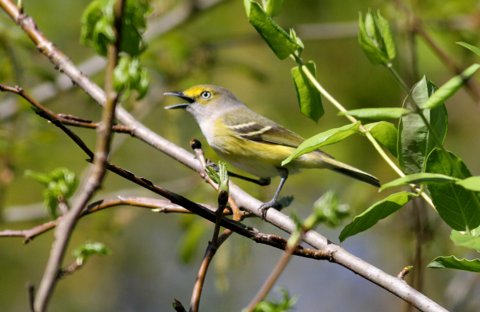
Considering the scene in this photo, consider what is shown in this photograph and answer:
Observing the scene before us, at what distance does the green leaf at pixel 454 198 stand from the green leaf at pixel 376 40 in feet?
0.86

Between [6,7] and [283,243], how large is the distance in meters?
1.37

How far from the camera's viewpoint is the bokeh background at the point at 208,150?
14.9 feet

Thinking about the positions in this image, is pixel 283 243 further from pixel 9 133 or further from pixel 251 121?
pixel 251 121

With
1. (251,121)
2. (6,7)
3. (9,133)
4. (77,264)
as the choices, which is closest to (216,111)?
(251,121)

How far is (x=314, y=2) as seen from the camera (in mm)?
6770

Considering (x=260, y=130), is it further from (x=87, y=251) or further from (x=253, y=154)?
(x=87, y=251)

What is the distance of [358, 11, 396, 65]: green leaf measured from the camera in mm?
1782

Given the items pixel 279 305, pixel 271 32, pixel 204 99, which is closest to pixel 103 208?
pixel 279 305

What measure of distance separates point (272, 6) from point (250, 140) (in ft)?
9.64

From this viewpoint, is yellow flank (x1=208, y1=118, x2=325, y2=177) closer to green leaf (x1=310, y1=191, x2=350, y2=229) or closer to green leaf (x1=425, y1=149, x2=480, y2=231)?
green leaf (x1=425, y1=149, x2=480, y2=231)

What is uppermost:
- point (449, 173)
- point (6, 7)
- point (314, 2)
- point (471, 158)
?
point (314, 2)

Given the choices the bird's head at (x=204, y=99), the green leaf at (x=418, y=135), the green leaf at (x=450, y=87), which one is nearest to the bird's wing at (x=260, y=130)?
the bird's head at (x=204, y=99)

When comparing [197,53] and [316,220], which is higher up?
[197,53]

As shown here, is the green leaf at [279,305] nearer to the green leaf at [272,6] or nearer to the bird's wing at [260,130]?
the green leaf at [272,6]
